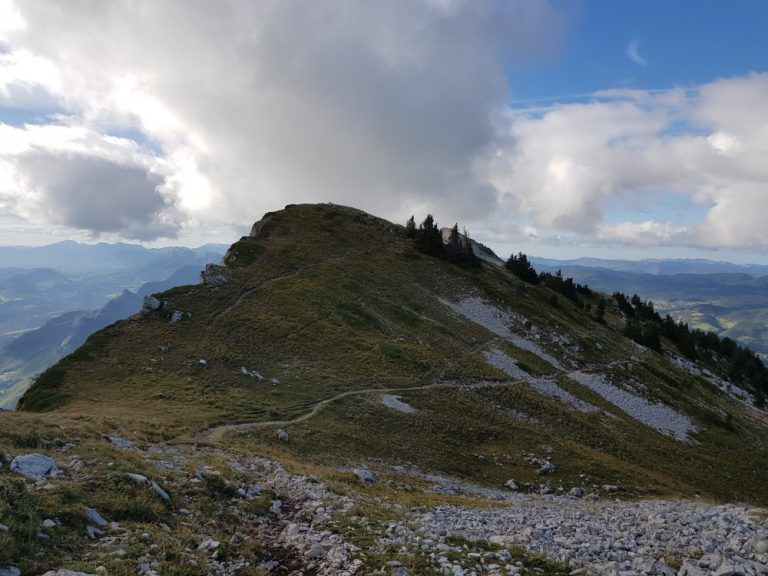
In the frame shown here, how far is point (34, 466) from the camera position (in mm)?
15320

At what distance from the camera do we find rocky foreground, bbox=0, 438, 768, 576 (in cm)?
1203

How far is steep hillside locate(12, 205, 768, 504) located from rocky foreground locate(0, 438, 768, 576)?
10574 mm

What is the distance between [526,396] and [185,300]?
145ft

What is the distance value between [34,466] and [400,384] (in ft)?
115

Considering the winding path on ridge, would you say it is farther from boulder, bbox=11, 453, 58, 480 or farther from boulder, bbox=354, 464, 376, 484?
boulder, bbox=11, 453, 58, 480

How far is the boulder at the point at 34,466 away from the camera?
581 inches

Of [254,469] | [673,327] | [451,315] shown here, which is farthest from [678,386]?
[254,469]

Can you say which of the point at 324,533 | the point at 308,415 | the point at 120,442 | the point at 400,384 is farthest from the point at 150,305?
the point at 324,533

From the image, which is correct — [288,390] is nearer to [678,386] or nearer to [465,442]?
[465,442]

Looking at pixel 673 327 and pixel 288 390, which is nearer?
pixel 288 390

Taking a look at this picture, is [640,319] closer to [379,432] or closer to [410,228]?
[410,228]

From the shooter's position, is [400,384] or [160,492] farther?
[400,384]

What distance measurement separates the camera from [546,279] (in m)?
126

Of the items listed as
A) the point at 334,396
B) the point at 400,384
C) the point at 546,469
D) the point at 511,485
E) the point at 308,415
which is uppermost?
the point at 400,384
